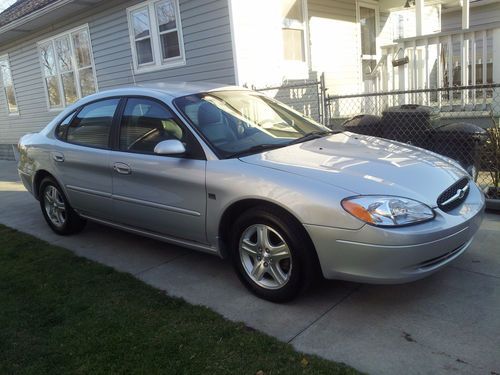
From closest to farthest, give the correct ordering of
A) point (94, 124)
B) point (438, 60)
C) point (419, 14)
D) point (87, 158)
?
point (87, 158), point (94, 124), point (438, 60), point (419, 14)

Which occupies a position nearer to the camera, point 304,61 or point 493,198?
point 493,198

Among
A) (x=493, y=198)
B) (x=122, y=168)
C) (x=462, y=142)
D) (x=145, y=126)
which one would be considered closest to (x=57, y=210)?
(x=122, y=168)

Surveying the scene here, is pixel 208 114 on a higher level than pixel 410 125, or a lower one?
higher

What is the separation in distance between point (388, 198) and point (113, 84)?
9547 millimetres

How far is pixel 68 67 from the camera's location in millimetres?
12797

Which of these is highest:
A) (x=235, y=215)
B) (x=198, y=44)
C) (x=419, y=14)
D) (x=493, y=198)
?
(x=419, y=14)

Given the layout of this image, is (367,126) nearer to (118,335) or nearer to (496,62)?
(496,62)

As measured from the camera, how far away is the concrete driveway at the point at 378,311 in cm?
271

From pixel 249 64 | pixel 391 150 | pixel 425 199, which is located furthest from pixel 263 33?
pixel 425 199

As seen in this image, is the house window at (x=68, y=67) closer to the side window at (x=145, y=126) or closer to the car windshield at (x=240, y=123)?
the side window at (x=145, y=126)

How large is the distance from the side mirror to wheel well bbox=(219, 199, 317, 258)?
2.04 ft

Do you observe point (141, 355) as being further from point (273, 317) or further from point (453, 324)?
point (453, 324)

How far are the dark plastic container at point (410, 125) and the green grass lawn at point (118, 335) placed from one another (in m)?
4.61

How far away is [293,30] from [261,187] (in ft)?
23.7
